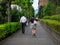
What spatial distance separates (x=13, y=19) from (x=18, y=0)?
378cm

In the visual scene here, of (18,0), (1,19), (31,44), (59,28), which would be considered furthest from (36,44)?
(18,0)

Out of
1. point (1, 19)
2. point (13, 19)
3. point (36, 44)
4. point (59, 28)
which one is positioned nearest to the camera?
point (36, 44)

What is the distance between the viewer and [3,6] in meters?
37.0

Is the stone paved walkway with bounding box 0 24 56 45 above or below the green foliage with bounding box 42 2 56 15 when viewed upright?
below

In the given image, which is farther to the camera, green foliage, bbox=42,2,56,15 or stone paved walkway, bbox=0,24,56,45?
green foliage, bbox=42,2,56,15

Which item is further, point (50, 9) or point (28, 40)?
point (50, 9)

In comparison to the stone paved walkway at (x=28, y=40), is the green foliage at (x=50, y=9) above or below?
above

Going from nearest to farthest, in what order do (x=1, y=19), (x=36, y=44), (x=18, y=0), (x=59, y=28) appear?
1. (x=36, y=44)
2. (x=59, y=28)
3. (x=1, y=19)
4. (x=18, y=0)

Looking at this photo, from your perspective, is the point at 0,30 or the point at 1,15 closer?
the point at 0,30

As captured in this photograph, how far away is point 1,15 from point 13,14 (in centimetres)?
250

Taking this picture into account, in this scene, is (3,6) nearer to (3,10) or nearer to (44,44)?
(3,10)

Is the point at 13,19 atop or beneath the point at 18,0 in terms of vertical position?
beneath

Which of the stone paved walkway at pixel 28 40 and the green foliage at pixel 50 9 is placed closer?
the stone paved walkway at pixel 28 40

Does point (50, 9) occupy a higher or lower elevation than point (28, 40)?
higher
